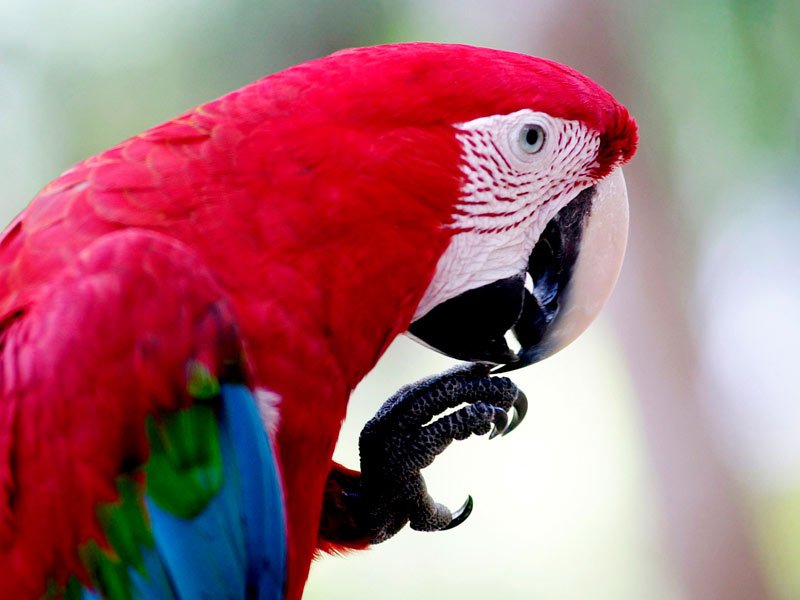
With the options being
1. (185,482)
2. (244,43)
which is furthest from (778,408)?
(185,482)

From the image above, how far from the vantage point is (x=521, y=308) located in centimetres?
100

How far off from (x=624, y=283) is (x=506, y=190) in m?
1.32

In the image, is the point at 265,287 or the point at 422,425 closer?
the point at 265,287

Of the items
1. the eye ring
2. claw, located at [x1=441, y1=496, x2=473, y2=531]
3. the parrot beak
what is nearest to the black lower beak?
the parrot beak

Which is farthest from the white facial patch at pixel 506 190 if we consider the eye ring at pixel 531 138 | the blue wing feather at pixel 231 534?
the blue wing feather at pixel 231 534

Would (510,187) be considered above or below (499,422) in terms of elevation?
above

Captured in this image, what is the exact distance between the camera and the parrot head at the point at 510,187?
0.89 m

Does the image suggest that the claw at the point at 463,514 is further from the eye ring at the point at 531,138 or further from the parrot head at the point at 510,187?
the eye ring at the point at 531,138

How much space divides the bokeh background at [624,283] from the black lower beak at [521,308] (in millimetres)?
1195

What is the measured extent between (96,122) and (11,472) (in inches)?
70.6

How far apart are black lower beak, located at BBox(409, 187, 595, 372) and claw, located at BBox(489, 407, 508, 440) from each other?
0.30 ft

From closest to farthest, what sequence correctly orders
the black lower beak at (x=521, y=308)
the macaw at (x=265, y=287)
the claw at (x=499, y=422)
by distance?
the macaw at (x=265, y=287), the black lower beak at (x=521, y=308), the claw at (x=499, y=422)

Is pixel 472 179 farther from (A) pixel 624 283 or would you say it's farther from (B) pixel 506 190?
(A) pixel 624 283

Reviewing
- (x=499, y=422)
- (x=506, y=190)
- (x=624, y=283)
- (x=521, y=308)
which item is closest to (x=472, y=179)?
(x=506, y=190)
